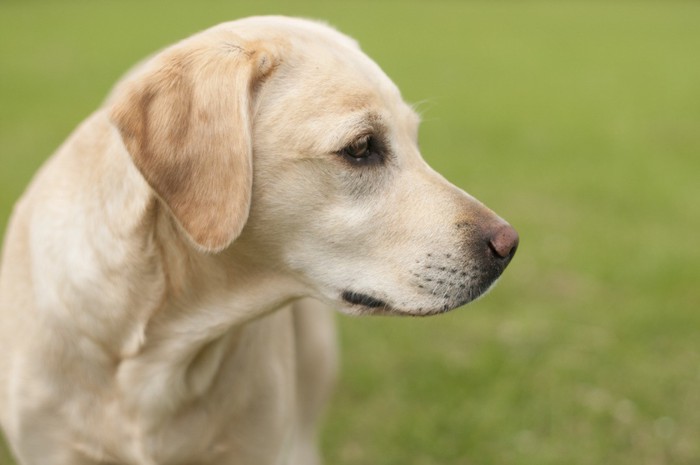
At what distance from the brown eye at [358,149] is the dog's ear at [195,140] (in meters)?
0.30

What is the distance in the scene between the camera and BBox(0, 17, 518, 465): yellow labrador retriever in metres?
2.65

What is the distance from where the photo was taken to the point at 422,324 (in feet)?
19.1

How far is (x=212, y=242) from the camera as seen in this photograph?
105 inches

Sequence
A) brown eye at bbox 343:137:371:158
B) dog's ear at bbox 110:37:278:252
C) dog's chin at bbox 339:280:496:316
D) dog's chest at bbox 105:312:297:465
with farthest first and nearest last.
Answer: dog's chest at bbox 105:312:297:465 < dog's chin at bbox 339:280:496:316 < brown eye at bbox 343:137:371:158 < dog's ear at bbox 110:37:278:252

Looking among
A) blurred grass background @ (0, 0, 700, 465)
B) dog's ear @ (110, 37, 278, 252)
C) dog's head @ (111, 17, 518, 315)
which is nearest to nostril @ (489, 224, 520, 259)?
dog's head @ (111, 17, 518, 315)

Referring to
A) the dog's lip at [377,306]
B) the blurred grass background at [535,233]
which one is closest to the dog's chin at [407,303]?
the dog's lip at [377,306]

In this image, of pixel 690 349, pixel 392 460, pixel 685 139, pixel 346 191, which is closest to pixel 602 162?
pixel 685 139

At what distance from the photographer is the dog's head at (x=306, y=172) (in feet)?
8.63

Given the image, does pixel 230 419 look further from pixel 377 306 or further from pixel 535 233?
pixel 535 233

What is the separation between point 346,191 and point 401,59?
44.2 feet

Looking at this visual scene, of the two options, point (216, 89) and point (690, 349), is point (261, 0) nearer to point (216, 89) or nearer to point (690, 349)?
point (690, 349)

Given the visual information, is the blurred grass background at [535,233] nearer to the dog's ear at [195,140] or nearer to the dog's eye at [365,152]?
the dog's eye at [365,152]

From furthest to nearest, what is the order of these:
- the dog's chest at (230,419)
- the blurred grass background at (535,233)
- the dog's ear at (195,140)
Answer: the blurred grass background at (535,233) → the dog's chest at (230,419) → the dog's ear at (195,140)

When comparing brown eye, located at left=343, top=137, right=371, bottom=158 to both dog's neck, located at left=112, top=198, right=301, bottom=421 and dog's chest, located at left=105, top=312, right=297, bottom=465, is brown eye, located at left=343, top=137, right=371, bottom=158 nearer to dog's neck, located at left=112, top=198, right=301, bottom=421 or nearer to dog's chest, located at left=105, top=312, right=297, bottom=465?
dog's neck, located at left=112, top=198, right=301, bottom=421
